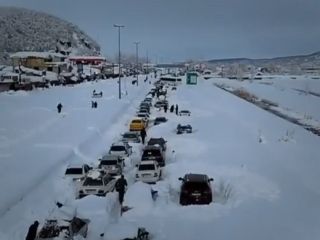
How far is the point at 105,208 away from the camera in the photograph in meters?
17.6

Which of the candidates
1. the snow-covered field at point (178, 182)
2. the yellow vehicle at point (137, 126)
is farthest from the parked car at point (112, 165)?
the yellow vehicle at point (137, 126)

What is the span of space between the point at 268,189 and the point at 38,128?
24.1m

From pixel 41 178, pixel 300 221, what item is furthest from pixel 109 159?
pixel 300 221

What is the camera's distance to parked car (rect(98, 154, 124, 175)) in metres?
23.3

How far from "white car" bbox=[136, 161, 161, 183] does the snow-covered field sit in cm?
56

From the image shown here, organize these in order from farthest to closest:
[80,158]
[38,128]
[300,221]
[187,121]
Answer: [187,121]
[38,128]
[80,158]
[300,221]

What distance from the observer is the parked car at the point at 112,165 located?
2329 centimetres

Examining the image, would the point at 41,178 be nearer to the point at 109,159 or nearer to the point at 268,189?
the point at 109,159

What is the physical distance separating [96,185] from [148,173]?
306cm

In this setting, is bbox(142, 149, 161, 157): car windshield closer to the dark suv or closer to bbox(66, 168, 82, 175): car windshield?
bbox(66, 168, 82, 175): car windshield

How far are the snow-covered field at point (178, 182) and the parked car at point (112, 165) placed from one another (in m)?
0.63

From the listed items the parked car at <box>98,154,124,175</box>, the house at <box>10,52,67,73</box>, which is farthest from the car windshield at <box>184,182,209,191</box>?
the house at <box>10,52,67,73</box>

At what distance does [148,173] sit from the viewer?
2222 cm

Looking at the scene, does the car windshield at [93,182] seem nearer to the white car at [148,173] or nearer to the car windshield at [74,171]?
the white car at [148,173]
